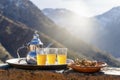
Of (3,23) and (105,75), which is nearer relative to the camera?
(105,75)

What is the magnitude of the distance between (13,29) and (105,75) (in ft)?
588

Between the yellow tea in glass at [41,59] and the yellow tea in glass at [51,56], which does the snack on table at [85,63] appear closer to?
the yellow tea in glass at [51,56]

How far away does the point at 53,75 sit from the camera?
4789mm

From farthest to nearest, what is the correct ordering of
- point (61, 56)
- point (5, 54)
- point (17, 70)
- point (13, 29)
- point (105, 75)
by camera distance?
point (13, 29)
point (5, 54)
point (61, 56)
point (17, 70)
point (105, 75)

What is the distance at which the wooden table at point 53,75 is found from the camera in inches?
178

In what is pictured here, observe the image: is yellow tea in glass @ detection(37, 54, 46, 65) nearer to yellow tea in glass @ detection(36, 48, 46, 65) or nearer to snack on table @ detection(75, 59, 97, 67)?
yellow tea in glass @ detection(36, 48, 46, 65)

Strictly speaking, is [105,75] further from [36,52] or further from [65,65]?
[36,52]

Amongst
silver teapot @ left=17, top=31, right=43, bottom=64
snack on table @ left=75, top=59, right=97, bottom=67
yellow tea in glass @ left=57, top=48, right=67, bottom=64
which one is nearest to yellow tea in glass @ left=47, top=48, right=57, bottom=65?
yellow tea in glass @ left=57, top=48, right=67, bottom=64

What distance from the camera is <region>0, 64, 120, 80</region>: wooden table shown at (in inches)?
178

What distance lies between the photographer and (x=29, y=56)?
5.67 m

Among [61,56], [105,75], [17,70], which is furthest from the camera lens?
[61,56]

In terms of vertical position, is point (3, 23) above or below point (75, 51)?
above

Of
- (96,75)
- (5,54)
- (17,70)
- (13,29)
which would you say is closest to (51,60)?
(17,70)

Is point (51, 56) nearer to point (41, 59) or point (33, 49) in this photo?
point (41, 59)
